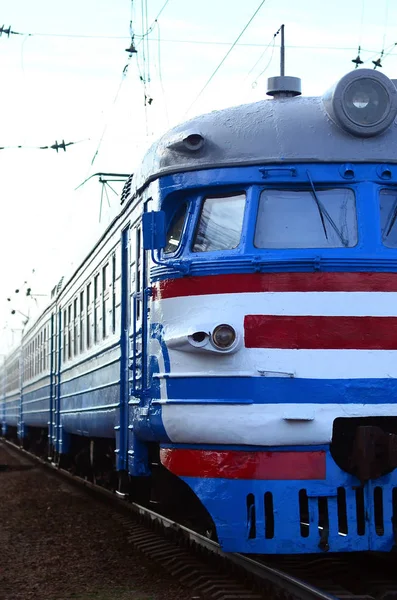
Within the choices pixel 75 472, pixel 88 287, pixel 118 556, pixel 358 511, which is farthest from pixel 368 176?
pixel 75 472

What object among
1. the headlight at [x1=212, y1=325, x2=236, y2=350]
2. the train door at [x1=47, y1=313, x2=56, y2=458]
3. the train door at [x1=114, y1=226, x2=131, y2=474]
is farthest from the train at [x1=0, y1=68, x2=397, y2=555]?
the train door at [x1=47, y1=313, x2=56, y2=458]

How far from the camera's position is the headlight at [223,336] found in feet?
21.1

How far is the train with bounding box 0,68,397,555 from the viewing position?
6.23 meters

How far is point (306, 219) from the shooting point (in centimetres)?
662

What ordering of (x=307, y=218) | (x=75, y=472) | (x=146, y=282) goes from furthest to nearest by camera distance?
(x=75, y=472) < (x=146, y=282) < (x=307, y=218)

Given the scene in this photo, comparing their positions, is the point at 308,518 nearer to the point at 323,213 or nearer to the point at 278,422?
the point at 278,422

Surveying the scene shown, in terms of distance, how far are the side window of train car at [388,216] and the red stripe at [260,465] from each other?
55.7 inches

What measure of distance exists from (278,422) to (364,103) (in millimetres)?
2132

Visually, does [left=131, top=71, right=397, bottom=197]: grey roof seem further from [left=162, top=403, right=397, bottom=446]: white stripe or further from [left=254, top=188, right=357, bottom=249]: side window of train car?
[left=162, top=403, right=397, bottom=446]: white stripe

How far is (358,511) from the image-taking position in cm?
620

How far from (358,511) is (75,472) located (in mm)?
11139

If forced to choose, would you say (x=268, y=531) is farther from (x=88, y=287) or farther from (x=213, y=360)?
(x=88, y=287)

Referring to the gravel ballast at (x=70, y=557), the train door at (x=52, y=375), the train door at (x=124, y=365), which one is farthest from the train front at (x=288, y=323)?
the train door at (x=52, y=375)

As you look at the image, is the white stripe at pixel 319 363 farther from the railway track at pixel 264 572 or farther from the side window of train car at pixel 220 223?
the railway track at pixel 264 572
